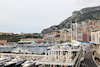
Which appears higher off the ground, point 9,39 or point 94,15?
Result: point 94,15

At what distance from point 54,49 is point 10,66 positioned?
983cm

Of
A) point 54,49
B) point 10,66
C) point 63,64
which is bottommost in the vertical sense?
point 10,66

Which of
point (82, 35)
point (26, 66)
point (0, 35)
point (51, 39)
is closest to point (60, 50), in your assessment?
point (26, 66)

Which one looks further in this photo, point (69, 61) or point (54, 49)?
point (54, 49)

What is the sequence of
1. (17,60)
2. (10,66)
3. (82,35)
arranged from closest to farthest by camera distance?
(10,66) → (17,60) → (82,35)

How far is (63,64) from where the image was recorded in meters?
12.8

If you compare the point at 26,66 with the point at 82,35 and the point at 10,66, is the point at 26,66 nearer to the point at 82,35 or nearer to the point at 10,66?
the point at 10,66

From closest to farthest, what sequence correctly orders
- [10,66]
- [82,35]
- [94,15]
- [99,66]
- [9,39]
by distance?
[99,66] → [10,66] → [82,35] → [9,39] → [94,15]

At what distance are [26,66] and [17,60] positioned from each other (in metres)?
4.88

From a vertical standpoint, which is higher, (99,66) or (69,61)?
(69,61)

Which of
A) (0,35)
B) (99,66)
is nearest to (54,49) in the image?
(99,66)

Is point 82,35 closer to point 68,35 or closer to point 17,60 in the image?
point 68,35

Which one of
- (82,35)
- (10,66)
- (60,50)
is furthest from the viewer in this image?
(82,35)

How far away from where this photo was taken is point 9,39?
15675 cm
